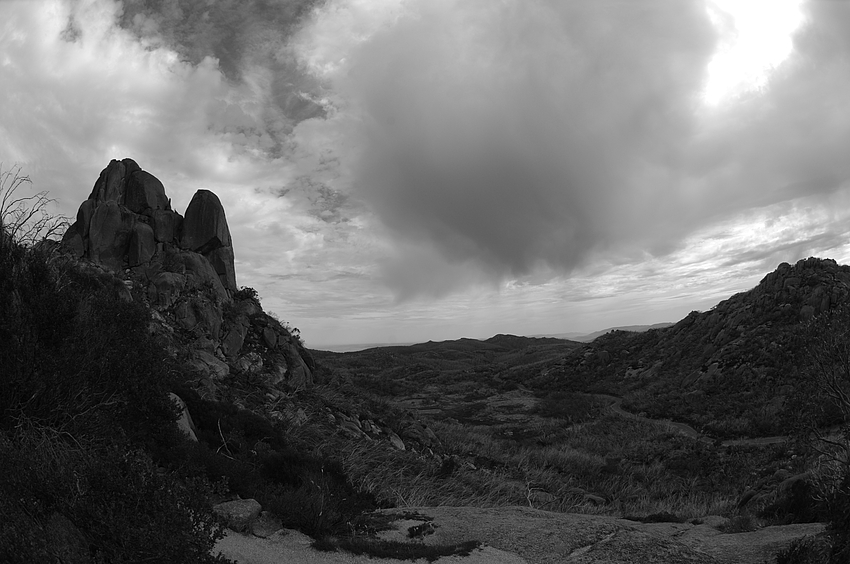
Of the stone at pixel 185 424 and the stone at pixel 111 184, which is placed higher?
the stone at pixel 111 184

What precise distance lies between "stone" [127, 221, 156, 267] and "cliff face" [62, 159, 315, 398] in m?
0.06

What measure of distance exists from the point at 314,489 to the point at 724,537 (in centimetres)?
825

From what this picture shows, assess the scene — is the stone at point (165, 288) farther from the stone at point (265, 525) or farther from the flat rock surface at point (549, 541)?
the flat rock surface at point (549, 541)

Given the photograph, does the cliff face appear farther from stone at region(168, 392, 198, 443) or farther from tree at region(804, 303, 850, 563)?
tree at region(804, 303, 850, 563)

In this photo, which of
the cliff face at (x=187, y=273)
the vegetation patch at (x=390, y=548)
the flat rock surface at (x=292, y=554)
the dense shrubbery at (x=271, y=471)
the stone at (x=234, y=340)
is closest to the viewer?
the flat rock surface at (x=292, y=554)

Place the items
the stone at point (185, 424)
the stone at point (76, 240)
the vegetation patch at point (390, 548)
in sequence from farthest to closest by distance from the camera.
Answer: the stone at point (76, 240), the stone at point (185, 424), the vegetation patch at point (390, 548)

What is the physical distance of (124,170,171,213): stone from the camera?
2998 centimetres

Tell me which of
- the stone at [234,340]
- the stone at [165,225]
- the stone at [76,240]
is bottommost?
the stone at [234,340]

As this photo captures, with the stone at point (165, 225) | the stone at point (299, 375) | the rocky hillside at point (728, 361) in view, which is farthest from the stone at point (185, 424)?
the rocky hillside at point (728, 361)

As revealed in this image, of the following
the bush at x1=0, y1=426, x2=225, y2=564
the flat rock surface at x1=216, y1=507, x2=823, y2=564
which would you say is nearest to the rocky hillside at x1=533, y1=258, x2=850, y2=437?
the flat rock surface at x1=216, y1=507, x2=823, y2=564

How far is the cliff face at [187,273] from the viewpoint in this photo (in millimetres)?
22875

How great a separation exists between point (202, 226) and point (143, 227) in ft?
11.6

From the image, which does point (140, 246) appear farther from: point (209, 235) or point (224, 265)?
point (224, 265)

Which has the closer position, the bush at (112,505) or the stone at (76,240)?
the bush at (112,505)
